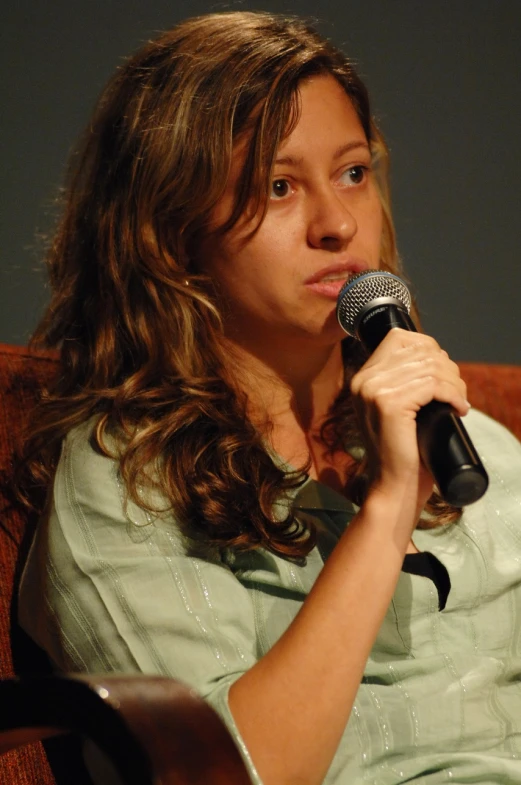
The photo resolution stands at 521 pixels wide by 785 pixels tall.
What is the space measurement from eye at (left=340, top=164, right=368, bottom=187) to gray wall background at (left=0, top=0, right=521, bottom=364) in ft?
2.04

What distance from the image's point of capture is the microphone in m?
0.73

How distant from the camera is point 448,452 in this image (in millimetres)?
746

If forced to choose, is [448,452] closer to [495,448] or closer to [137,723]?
[137,723]

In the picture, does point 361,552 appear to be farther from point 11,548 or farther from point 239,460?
point 11,548

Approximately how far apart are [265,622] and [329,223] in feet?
1.44

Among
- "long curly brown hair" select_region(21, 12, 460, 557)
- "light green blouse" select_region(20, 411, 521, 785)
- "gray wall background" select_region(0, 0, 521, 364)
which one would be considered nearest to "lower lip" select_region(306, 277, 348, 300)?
"long curly brown hair" select_region(21, 12, 460, 557)

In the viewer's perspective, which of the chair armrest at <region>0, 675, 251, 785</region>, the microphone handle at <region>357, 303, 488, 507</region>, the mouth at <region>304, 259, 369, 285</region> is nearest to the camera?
the chair armrest at <region>0, 675, 251, 785</region>

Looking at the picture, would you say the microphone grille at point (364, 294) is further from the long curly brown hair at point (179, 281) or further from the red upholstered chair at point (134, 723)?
the red upholstered chair at point (134, 723)

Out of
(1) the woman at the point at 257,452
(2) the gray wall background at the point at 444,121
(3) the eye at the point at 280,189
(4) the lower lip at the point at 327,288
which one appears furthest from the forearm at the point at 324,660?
(2) the gray wall background at the point at 444,121

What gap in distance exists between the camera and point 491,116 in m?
1.96

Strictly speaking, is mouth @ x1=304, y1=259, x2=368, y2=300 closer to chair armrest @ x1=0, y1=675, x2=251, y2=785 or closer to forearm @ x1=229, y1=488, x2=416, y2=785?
forearm @ x1=229, y1=488, x2=416, y2=785

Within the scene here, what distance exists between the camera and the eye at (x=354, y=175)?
45.4 inches

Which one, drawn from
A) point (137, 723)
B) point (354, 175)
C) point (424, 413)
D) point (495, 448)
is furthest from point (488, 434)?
point (137, 723)

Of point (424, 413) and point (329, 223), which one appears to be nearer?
point (424, 413)
